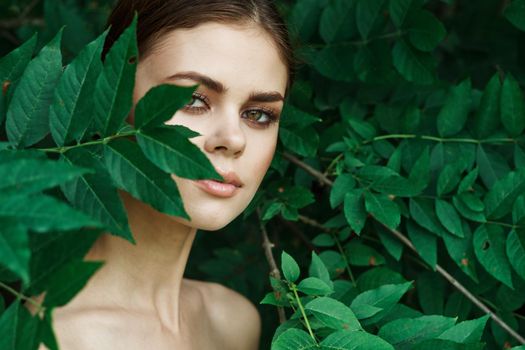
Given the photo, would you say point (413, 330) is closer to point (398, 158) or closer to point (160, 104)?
point (398, 158)

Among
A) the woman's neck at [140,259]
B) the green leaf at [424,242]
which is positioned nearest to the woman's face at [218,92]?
Answer: the woman's neck at [140,259]

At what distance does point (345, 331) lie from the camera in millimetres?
1224

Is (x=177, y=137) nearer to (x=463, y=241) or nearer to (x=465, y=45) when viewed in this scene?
(x=463, y=241)

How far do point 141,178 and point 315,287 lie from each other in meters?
0.44

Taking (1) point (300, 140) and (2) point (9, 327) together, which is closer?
(2) point (9, 327)

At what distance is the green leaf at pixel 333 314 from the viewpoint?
49.6 inches

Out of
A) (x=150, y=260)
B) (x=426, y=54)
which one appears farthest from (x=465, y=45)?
(x=150, y=260)

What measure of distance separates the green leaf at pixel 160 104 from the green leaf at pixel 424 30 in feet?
3.31

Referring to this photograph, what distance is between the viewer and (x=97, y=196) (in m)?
1.07

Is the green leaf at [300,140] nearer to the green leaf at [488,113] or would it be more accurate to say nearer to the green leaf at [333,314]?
the green leaf at [488,113]

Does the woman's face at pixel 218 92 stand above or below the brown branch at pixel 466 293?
above

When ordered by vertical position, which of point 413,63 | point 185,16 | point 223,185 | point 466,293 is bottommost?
point 466,293

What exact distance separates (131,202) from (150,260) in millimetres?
153

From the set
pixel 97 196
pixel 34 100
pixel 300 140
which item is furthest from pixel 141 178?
pixel 300 140
